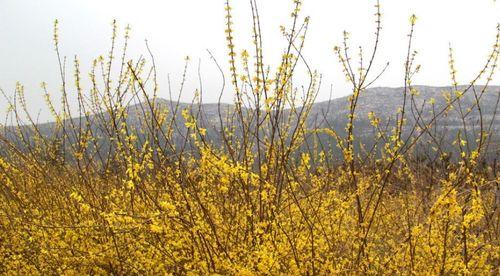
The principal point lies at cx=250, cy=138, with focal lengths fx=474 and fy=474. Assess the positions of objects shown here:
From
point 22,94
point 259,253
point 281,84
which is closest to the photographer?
point 259,253

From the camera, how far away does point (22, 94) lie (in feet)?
14.3

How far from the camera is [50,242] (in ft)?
12.0

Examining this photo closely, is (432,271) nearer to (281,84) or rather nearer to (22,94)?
(281,84)

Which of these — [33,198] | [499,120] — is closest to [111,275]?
[33,198]

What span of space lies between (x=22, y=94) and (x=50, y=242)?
1504 millimetres

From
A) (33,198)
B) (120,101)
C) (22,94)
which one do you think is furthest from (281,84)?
(33,198)

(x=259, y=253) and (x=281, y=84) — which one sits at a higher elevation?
(x=281, y=84)

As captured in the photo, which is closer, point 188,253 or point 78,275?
point 188,253

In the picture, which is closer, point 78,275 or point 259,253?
point 259,253

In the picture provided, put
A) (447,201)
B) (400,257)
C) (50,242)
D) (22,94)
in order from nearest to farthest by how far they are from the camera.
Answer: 1. (447,201)
2. (400,257)
3. (50,242)
4. (22,94)

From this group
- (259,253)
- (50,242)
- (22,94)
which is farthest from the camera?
(22,94)

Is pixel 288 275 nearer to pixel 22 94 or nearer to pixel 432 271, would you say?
pixel 432 271

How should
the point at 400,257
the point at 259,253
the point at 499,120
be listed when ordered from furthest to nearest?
the point at 499,120 < the point at 400,257 < the point at 259,253

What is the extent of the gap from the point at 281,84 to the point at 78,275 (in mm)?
2260
